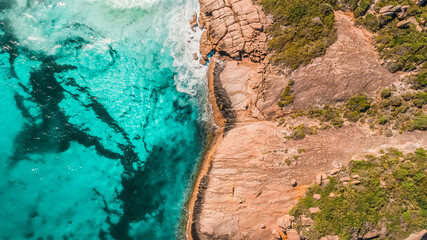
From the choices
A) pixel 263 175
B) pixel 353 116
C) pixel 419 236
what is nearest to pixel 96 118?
pixel 263 175

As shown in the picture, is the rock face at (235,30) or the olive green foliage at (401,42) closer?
the olive green foliage at (401,42)

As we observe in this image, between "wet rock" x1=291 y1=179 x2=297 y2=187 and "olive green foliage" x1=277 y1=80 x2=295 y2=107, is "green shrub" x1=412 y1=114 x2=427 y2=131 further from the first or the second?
"wet rock" x1=291 y1=179 x2=297 y2=187

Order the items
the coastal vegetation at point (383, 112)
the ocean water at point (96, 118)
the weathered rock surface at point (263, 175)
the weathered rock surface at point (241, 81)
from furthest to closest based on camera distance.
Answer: the weathered rock surface at point (241, 81) < the ocean water at point (96, 118) < the weathered rock surface at point (263, 175) < the coastal vegetation at point (383, 112)

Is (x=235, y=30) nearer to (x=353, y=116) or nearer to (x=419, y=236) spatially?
(x=353, y=116)

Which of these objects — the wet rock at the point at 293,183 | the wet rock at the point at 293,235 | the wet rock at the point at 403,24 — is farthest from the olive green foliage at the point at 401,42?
the wet rock at the point at 293,235

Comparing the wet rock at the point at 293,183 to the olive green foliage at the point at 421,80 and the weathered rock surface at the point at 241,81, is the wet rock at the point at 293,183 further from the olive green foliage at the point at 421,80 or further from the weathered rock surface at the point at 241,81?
the olive green foliage at the point at 421,80

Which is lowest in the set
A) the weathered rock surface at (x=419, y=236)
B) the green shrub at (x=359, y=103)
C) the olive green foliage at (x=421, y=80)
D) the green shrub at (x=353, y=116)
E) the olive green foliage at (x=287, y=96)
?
the weathered rock surface at (x=419, y=236)
